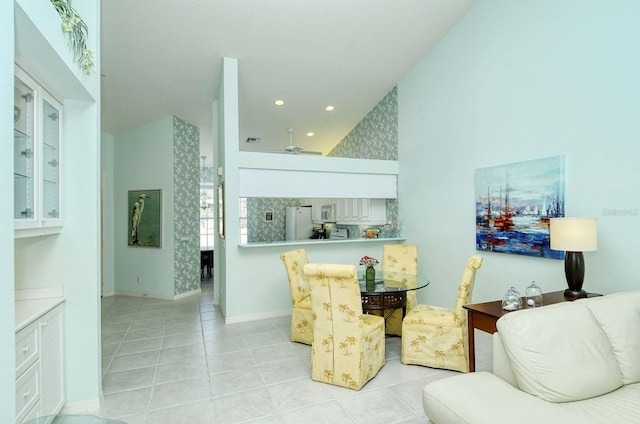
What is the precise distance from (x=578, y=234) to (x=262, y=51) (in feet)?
12.8

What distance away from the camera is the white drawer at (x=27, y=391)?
5.64ft

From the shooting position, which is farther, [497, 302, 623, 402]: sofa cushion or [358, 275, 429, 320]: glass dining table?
[358, 275, 429, 320]: glass dining table

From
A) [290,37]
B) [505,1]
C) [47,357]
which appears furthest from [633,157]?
[47,357]

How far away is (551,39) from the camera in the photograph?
3.04m

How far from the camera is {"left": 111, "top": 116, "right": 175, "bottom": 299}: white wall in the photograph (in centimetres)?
571

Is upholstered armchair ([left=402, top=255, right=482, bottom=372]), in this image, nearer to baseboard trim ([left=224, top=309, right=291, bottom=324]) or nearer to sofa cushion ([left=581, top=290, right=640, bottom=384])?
sofa cushion ([left=581, top=290, right=640, bottom=384])

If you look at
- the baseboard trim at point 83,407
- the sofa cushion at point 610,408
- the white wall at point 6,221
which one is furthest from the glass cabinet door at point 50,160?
the sofa cushion at point 610,408

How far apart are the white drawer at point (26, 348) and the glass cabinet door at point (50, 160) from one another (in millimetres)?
665

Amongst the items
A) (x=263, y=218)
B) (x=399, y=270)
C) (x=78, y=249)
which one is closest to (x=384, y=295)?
(x=399, y=270)

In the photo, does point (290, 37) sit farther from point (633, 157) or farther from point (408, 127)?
point (633, 157)

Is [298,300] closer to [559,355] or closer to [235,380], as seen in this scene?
[235,380]

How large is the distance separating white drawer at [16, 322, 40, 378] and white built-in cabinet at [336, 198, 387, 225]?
15.1 feet

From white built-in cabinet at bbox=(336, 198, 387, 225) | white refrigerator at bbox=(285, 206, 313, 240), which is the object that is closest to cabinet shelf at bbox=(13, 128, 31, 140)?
white built-in cabinet at bbox=(336, 198, 387, 225)

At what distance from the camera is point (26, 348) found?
1817 mm
